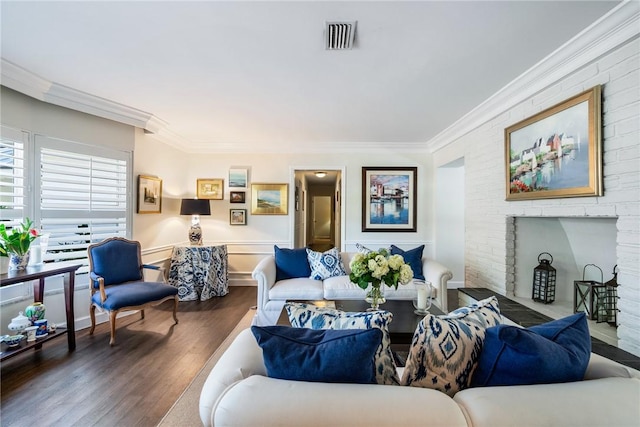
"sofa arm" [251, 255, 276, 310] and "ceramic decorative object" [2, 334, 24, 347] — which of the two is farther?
"sofa arm" [251, 255, 276, 310]

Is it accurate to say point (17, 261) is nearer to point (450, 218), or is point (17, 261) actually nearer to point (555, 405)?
point (555, 405)

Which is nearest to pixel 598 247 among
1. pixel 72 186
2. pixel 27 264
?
pixel 27 264

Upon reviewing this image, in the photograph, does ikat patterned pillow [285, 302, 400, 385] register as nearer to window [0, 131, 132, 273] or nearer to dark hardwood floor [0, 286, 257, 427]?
dark hardwood floor [0, 286, 257, 427]

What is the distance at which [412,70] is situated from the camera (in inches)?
94.7

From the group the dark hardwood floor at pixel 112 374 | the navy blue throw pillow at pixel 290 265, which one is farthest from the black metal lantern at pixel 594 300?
the dark hardwood floor at pixel 112 374

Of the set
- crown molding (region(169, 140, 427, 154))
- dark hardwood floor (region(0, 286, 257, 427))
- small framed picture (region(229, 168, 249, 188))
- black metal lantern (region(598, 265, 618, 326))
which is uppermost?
crown molding (region(169, 140, 427, 154))

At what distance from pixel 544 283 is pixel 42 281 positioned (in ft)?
15.9

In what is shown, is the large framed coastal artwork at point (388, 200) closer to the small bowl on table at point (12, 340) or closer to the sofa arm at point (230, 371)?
the sofa arm at point (230, 371)

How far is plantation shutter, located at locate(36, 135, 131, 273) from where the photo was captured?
288 centimetres

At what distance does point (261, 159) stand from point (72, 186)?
2.59 metres

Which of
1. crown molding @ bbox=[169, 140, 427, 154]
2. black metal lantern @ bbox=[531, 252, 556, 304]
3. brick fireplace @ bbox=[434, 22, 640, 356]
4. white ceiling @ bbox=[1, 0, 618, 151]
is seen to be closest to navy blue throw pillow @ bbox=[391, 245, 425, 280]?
brick fireplace @ bbox=[434, 22, 640, 356]

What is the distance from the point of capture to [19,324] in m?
2.35

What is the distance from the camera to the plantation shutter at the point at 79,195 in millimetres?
2879

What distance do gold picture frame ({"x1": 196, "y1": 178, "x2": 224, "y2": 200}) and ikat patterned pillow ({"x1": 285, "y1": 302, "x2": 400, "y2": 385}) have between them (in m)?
4.09
